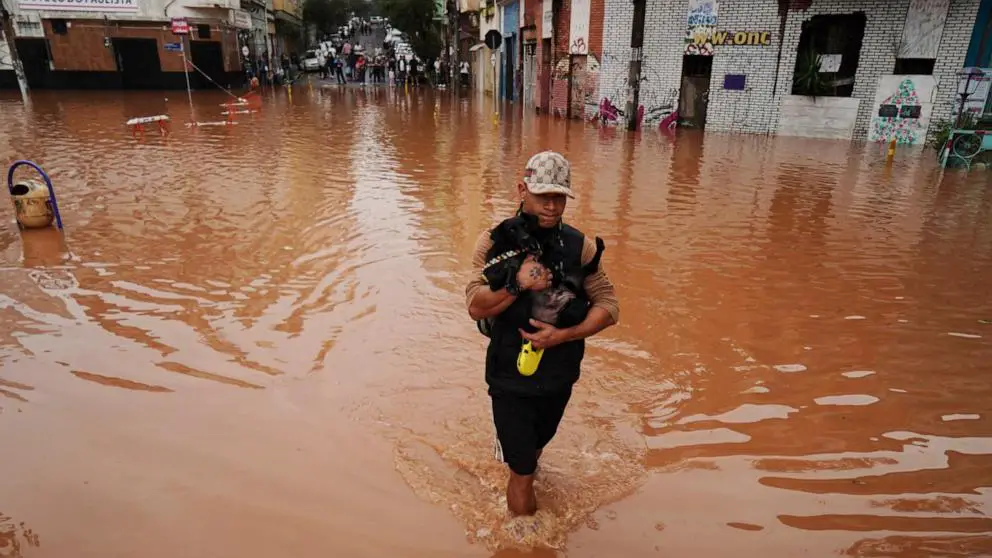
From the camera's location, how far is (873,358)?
16.5 feet

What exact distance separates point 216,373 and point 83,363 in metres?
1.09

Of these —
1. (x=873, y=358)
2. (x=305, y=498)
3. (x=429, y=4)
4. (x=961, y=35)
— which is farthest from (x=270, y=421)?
(x=429, y=4)

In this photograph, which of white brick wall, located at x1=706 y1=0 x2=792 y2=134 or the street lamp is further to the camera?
white brick wall, located at x1=706 y1=0 x2=792 y2=134

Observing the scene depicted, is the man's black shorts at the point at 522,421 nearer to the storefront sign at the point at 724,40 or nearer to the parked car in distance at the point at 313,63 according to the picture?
the storefront sign at the point at 724,40

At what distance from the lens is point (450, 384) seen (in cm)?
472

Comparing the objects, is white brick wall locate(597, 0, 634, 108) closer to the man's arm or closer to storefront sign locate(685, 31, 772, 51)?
storefront sign locate(685, 31, 772, 51)

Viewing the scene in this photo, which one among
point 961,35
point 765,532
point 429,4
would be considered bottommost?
point 765,532

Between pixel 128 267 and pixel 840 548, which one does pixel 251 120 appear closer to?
pixel 128 267

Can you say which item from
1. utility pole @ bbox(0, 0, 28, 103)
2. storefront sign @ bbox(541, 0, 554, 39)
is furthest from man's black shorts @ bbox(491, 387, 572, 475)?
utility pole @ bbox(0, 0, 28, 103)

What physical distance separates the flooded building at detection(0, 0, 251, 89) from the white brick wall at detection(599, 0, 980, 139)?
21.1 metres

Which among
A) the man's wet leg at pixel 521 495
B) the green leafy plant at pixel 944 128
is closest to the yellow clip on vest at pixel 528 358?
the man's wet leg at pixel 521 495

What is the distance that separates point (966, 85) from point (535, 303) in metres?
18.2

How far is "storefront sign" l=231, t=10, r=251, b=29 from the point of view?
35469 mm

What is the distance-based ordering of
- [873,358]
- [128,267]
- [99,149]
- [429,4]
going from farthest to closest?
[429,4], [99,149], [128,267], [873,358]
